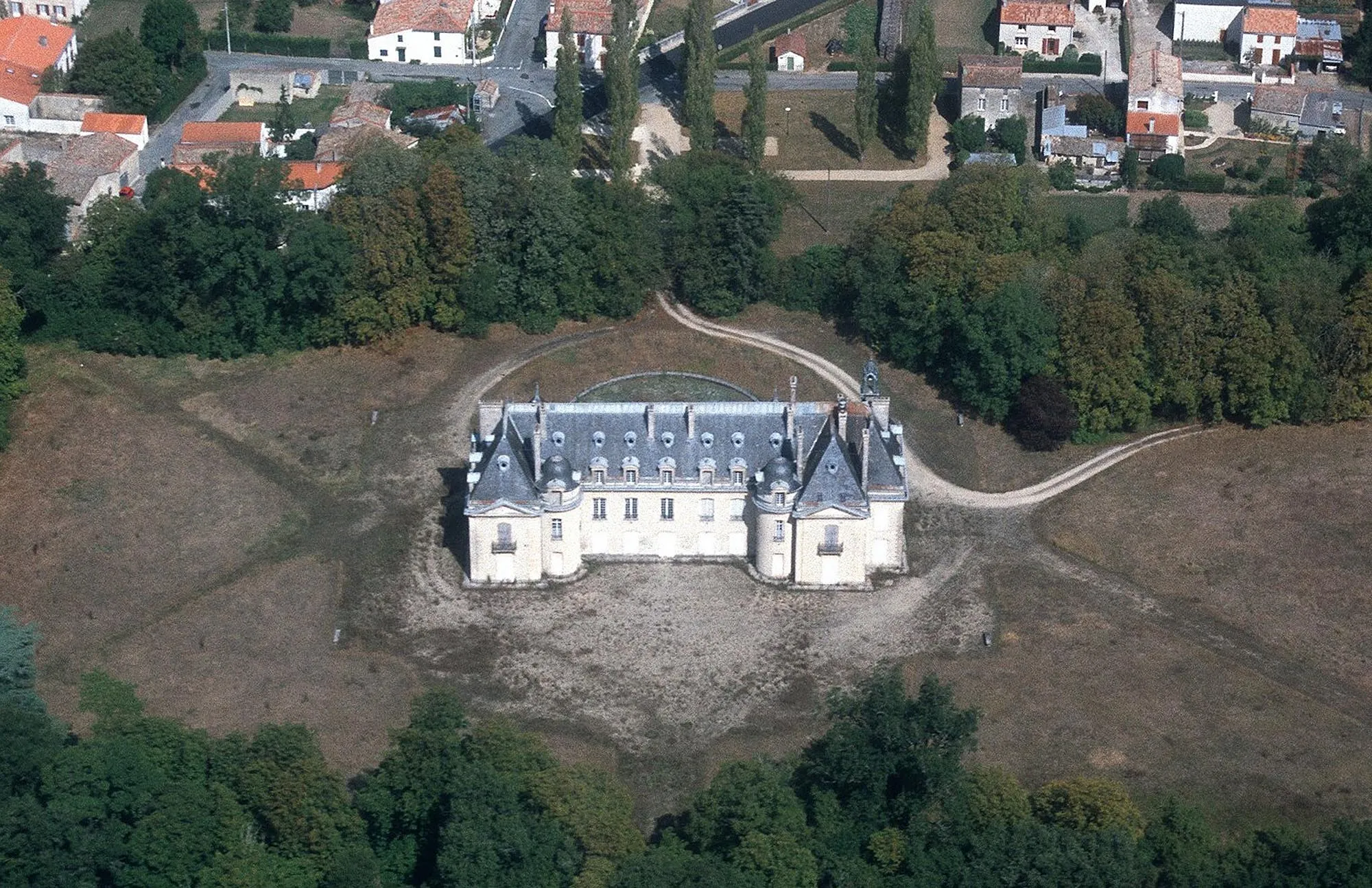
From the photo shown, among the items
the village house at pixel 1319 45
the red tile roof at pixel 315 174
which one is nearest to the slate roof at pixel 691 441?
the red tile roof at pixel 315 174

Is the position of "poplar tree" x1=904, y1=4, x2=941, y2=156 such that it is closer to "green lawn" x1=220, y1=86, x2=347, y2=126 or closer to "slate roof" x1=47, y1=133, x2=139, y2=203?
"green lawn" x1=220, y1=86, x2=347, y2=126

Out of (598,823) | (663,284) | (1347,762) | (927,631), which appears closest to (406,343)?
(663,284)

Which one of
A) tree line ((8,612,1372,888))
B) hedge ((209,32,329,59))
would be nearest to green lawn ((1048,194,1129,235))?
tree line ((8,612,1372,888))

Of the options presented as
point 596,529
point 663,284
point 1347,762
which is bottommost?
point 1347,762

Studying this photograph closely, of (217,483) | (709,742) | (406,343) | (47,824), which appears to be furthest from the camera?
(406,343)

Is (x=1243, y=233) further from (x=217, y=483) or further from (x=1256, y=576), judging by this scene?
(x=217, y=483)

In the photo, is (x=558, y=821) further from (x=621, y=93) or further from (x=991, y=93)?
(x=991, y=93)

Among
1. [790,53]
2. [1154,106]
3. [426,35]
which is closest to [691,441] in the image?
[1154,106]
